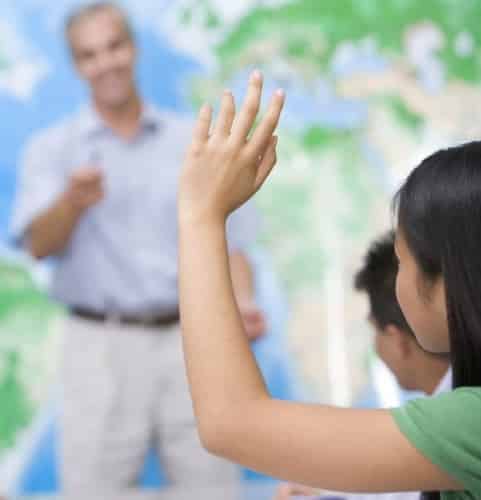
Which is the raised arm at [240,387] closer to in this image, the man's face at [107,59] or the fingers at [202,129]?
the fingers at [202,129]

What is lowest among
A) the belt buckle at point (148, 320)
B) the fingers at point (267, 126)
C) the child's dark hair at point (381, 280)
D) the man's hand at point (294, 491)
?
the belt buckle at point (148, 320)

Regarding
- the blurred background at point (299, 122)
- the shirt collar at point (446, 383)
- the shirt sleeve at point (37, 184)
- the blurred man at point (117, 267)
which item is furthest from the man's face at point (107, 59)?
the shirt collar at point (446, 383)

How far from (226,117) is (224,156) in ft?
0.11

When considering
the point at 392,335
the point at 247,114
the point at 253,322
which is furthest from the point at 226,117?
the point at 253,322

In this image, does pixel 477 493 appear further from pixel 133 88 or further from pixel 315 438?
pixel 133 88

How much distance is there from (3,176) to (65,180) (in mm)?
556

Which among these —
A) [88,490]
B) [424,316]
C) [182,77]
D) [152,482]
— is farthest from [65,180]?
[424,316]

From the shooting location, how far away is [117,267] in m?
2.64

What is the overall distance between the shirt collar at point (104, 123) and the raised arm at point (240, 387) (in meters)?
2.02

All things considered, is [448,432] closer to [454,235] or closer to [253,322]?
[454,235]

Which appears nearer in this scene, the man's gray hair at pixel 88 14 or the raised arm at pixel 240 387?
the raised arm at pixel 240 387

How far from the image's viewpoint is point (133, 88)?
9.23 feet

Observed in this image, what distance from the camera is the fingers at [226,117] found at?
81 centimetres

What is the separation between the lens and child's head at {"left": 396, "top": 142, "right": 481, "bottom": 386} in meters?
0.80
